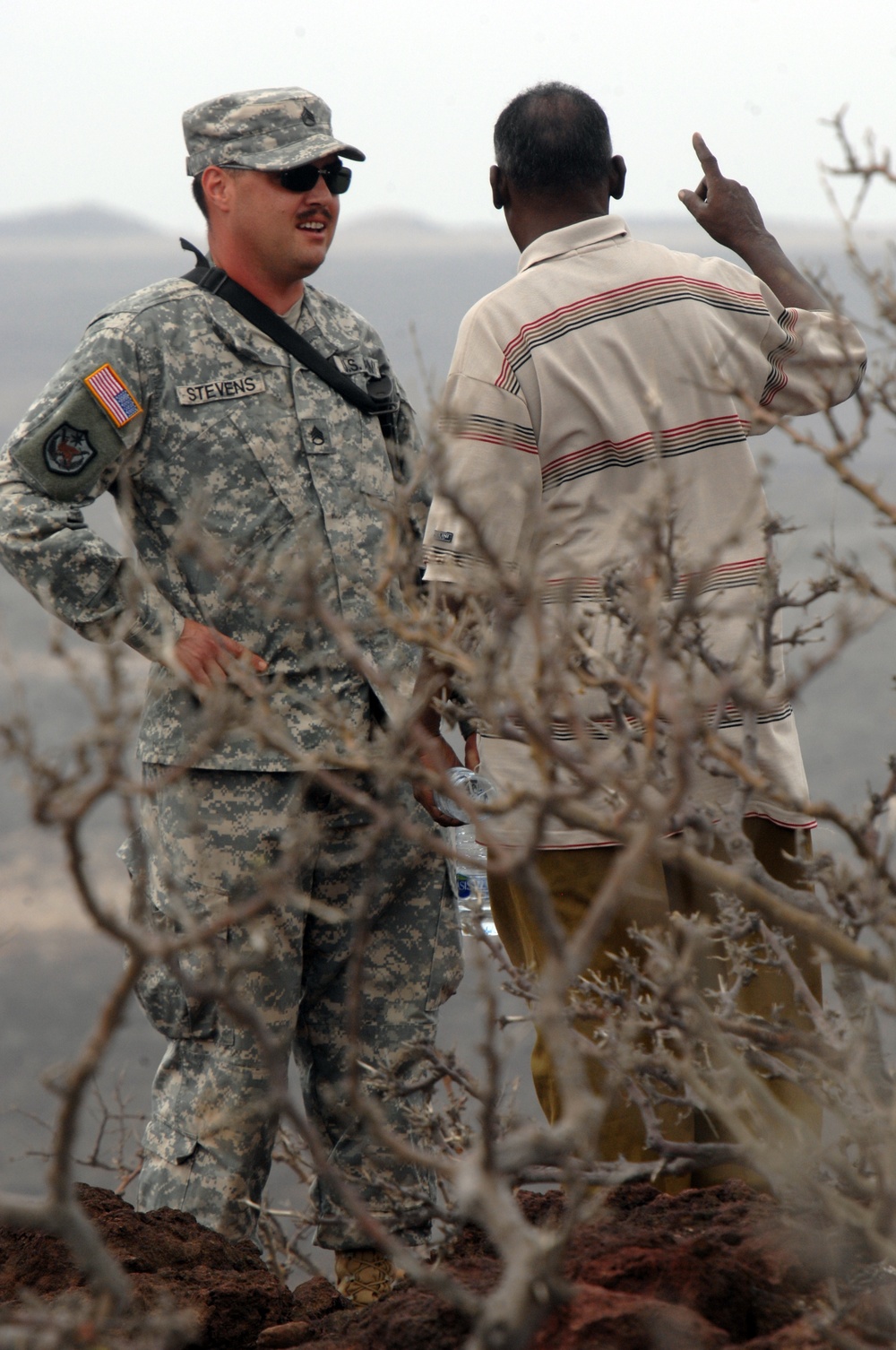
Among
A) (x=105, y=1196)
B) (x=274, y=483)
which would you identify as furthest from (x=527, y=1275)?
(x=274, y=483)

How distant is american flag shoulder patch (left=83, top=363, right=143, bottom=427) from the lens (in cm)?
252

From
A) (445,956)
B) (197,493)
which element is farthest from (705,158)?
(445,956)

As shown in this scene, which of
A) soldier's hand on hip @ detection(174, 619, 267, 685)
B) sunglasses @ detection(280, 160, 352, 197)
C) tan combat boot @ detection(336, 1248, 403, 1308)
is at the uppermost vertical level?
sunglasses @ detection(280, 160, 352, 197)

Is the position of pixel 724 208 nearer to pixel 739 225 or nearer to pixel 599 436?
pixel 739 225

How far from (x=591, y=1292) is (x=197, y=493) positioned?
1491mm

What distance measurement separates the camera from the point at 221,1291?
204 cm

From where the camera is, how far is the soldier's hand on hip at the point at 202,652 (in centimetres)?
240

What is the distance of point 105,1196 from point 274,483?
1.30m

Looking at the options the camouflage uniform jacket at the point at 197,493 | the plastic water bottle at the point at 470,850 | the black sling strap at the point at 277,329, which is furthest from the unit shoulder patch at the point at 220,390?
the plastic water bottle at the point at 470,850

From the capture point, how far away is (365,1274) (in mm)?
2645

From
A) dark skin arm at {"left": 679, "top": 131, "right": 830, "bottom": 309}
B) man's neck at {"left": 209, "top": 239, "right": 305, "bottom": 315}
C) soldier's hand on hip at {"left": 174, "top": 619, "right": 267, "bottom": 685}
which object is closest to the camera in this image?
soldier's hand on hip at {"left": 174, "top": 619, "right": 267, "bottom": 685}

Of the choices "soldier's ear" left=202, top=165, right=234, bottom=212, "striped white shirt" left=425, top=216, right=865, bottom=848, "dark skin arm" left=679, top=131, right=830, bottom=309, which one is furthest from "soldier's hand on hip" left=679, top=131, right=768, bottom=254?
"soldier's ear" left=202, top=165, right=234, bottom=212

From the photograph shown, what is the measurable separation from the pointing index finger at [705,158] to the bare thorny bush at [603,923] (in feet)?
2.66

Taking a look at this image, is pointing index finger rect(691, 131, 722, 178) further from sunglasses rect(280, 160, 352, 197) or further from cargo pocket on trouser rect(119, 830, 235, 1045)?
cargo pocket on trouser rect(119, 830, 235, 1045)
